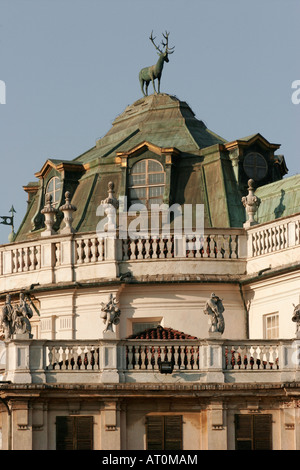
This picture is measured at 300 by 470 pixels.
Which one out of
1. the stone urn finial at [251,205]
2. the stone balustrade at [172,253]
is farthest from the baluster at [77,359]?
the stone urn finial at [251,205]

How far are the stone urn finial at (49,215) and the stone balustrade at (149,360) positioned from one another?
7.96m

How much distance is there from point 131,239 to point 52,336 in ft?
14.7

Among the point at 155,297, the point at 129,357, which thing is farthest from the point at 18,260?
the point at 129,357

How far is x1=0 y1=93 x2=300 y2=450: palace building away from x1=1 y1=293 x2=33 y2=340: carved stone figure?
0.22 feet

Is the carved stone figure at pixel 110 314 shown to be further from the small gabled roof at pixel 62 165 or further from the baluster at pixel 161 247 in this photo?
the small gabled roof at pixel 62 165

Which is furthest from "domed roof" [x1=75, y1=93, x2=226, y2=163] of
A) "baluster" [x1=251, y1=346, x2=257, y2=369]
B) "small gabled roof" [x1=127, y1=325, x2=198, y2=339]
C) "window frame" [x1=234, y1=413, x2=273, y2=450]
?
"window frame" [x1=234, y1=413, x2=273, y2=450]

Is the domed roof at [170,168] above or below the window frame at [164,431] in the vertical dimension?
above

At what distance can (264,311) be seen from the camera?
200 ft

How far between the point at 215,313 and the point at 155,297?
4.85m

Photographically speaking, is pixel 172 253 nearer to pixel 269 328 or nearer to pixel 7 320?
pixel 269 328

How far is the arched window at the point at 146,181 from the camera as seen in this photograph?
217ft

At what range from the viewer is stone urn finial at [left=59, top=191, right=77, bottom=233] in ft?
206

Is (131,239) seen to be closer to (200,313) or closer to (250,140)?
(200,313)
